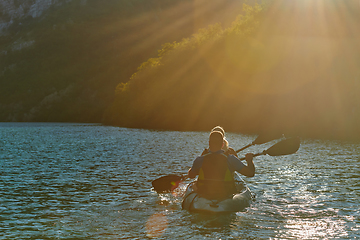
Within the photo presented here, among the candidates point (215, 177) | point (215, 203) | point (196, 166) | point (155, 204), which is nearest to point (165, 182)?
point (155, 204)

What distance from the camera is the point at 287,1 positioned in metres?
60.0

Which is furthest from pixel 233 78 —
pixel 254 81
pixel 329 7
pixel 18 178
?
pixel 18 178

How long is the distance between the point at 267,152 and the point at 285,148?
0.67m

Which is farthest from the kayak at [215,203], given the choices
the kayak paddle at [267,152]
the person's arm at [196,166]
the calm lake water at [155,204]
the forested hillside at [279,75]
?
the forested hillside at [279,75]

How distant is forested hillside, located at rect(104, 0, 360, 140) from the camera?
55.2 metres

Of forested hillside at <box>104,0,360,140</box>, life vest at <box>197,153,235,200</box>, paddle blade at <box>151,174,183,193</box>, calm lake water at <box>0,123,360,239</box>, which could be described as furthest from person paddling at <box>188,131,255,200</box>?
forested hillside at <box>104,0,360,140</box>

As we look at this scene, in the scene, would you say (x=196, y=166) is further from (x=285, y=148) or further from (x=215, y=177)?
(x=285, y=148)

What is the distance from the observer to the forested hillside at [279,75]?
55188mm

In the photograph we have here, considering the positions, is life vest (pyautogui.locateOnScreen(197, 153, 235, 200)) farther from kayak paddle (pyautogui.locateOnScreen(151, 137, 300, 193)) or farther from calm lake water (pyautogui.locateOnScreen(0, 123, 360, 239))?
kayak paddle (pyautogui.locateOnScreen(151, 137, 300, 193))

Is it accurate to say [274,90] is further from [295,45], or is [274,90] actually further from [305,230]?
[305,230]

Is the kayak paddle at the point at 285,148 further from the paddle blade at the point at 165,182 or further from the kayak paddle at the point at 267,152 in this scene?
the paddle blade at the point at 165,182

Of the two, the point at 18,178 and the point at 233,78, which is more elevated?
the point at 233,78

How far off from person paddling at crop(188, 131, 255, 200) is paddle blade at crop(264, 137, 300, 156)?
2.72 m

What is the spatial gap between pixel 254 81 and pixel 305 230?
176 feet
